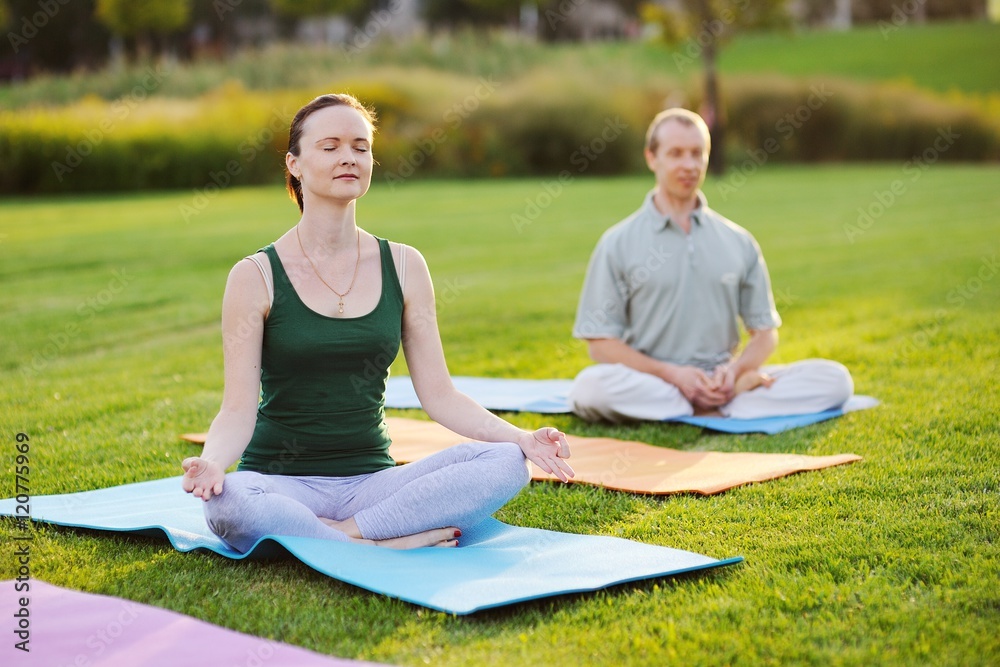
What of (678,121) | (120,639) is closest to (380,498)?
(120,639)

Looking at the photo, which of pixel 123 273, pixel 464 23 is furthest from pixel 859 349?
pixel 464 23

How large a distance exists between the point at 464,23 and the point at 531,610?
50969mm

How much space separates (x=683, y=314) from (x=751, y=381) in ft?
1.64

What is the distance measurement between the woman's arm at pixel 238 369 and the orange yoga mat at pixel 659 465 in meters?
1.47

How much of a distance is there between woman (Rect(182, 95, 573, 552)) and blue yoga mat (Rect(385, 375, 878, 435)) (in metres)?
1.76

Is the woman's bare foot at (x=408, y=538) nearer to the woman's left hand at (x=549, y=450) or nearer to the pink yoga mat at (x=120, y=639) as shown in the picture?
the woman's left hand at (x=549, y=450)

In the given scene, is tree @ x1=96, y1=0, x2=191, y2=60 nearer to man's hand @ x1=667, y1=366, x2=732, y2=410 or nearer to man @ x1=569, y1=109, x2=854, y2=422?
man @ x1=569, y1=109, x2=854, y2=422

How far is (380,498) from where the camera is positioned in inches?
145

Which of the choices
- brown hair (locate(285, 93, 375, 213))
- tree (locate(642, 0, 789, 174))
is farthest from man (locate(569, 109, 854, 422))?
tree (locate(642, 0, 789, 174))

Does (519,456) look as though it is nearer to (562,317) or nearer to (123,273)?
(562,317)

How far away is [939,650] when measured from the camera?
2.77m

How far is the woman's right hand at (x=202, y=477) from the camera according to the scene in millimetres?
3219

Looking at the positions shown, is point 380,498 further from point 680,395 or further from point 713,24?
point 713,24

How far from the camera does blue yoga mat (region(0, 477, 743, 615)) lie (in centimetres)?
317
